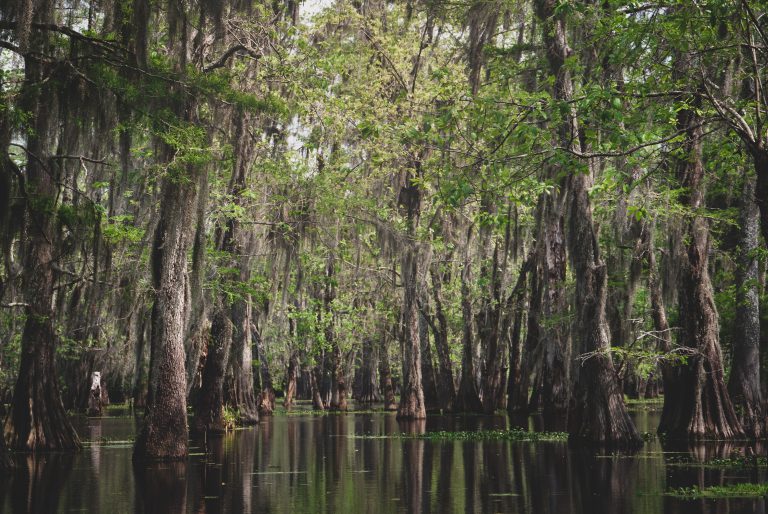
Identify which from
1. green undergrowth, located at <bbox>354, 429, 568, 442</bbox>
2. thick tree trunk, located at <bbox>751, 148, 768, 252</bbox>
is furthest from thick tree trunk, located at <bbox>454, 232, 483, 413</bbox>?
thick tree trunk, located at <bbox>751, 148, 768, 252</bbox>

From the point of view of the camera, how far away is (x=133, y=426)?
29.4m

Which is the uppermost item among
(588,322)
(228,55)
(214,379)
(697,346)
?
(228,55)

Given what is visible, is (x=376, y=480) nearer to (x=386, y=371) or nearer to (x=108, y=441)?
(x=108, y=441)

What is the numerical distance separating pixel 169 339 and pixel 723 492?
31.0 ft

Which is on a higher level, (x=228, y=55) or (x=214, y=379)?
(x=228, y=55)

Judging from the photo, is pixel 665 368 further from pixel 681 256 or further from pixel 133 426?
pixel 133 426

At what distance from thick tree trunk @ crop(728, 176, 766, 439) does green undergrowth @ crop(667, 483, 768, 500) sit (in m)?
8.42

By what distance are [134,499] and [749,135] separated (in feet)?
26.7

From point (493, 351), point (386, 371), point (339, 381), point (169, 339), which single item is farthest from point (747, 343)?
Answer: point (339, 381)

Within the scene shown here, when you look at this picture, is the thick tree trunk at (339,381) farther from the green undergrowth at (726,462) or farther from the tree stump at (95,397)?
the green undergrowth at (726,462)

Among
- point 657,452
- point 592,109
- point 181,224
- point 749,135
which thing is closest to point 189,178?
point 181,224

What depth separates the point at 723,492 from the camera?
33.9 feet

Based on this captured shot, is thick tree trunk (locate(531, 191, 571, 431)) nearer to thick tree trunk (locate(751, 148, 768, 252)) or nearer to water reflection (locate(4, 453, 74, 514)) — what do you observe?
thick tree trunk (locate(751, 148, 768, 252))

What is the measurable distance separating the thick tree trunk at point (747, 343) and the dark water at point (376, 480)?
2615 millimetres
